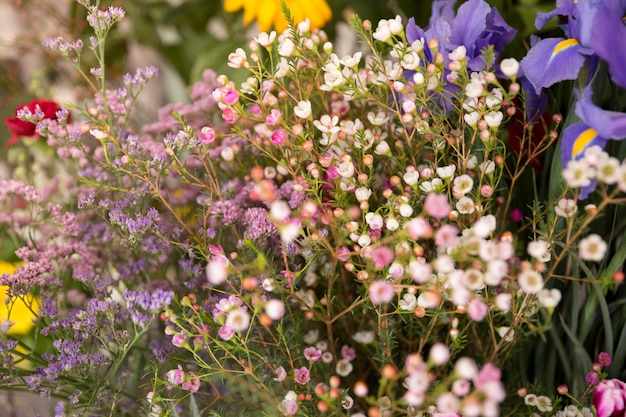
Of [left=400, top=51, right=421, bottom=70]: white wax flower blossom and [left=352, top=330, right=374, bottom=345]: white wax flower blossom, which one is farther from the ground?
[left=400, top=51, right=421, bottom=70]: white wax flower blossom

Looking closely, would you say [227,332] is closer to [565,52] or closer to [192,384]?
[192,384]

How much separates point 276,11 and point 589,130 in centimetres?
37

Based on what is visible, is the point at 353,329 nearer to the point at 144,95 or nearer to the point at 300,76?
the point at 300,76

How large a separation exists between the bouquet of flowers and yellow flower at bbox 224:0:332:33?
0.46 feet

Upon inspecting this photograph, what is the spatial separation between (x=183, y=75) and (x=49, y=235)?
0.46 m

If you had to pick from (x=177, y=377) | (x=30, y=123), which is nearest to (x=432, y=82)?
(x=177, y=377)

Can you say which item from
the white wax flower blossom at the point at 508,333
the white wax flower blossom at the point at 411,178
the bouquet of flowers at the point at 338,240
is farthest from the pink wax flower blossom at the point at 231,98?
the white wax flower blossom at the point at 508,333

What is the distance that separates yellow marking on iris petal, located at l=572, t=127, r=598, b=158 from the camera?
0.34m

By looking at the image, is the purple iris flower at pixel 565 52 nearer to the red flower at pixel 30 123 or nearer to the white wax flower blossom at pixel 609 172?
the white wax flower blossom at pixel 609 172

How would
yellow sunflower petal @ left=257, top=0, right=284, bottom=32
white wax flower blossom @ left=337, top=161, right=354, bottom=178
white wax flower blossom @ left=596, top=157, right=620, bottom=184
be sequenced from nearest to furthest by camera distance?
white wax flower blossom @ left=596, top=157, right=620, bottom=184 → white wax flower blossom @ left=337, top=161, right=354, bottom=178 → yellow sunflower petal @ left=257, top=0, right=284, bottom=32

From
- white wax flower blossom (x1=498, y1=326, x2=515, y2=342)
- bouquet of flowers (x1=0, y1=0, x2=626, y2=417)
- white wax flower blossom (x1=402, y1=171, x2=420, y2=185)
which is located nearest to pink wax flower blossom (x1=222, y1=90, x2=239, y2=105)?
Result: bouquet of flowers (x1=0, y1=0, x2=626, y2=417)

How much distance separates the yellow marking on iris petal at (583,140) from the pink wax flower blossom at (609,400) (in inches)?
5.4

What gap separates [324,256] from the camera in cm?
46

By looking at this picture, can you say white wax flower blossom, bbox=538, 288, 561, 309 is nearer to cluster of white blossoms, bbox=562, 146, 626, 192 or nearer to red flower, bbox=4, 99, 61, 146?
cluster of white blossoms, bbox=562, 146, 626, 192
